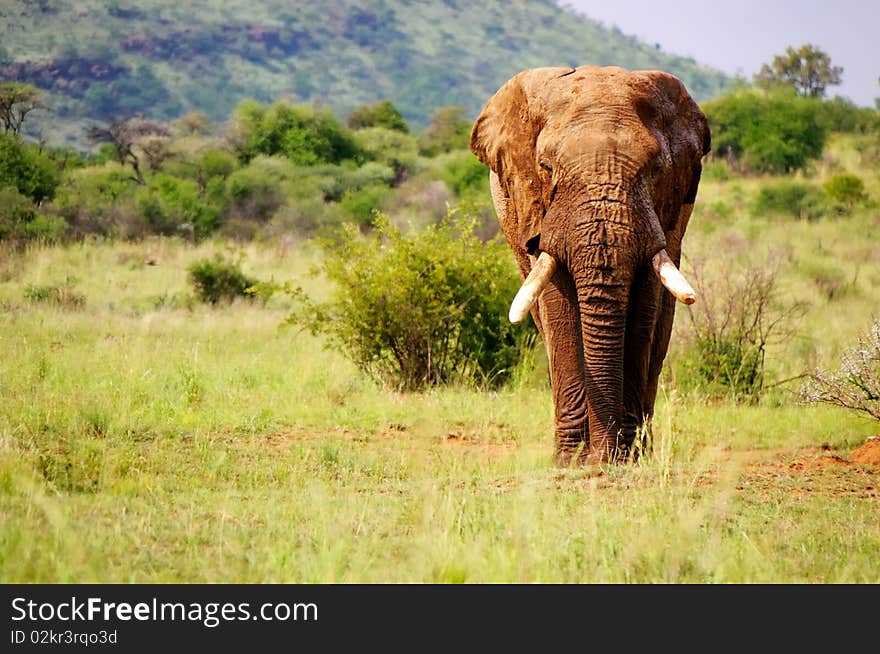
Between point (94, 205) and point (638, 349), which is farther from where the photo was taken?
point (94, 205)

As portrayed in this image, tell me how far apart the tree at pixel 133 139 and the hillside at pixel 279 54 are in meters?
13.6

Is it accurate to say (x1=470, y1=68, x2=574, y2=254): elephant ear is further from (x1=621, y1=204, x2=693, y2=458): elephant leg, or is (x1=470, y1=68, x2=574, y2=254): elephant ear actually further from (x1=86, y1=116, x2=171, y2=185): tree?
(x1=86, y1=116, x2=171, y2=185): tree

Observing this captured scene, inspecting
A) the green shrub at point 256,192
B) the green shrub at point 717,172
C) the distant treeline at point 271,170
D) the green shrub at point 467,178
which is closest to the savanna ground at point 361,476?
the distant treeline at point 271,170

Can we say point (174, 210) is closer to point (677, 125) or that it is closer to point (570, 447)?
point (677, 125)

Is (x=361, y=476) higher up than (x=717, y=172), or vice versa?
(x=361, y=476)

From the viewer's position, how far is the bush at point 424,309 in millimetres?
11773

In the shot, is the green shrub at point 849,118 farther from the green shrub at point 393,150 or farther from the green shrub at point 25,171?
the green shrub at point 25,171

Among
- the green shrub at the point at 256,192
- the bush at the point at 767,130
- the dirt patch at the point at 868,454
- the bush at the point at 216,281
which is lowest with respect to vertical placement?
the green shrub at the point at 256,192

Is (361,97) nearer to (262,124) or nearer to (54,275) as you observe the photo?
(262,124)

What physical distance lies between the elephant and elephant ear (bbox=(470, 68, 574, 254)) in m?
0.01

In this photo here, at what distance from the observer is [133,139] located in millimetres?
41062

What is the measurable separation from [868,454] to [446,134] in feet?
170

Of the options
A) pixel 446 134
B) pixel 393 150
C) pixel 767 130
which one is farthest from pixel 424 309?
pixel 446 134
